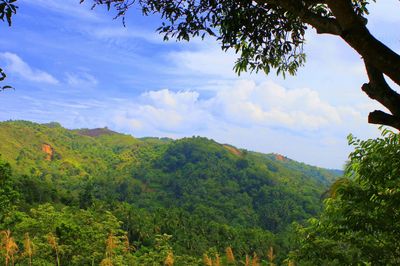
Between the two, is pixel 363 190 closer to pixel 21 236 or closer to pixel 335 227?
pixel 335 227

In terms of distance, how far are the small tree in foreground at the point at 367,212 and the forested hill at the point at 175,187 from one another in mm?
46861

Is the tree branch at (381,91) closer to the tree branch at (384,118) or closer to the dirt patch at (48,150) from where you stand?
the tree branch at (384,118)

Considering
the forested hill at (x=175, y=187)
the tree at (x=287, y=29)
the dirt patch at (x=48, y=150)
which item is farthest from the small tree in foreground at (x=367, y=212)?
the dirt patch at (x=48, y=150)

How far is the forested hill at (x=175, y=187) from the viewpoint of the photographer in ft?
209

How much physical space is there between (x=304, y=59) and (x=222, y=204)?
4112 inches

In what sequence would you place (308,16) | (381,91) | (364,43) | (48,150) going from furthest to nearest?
(48,150)
(308,16)
(381,91)
(364,43)

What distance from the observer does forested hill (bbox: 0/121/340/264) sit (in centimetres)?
6372

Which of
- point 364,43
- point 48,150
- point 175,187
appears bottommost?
point 175,187

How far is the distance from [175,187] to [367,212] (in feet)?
393

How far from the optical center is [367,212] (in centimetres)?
A: 625

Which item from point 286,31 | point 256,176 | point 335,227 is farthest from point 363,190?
point 256,176

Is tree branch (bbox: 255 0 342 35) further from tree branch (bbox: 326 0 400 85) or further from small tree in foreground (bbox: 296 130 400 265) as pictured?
small tree in foreground (bbox: 296 130 400 265)

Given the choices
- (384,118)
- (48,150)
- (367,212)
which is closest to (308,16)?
(384,118)

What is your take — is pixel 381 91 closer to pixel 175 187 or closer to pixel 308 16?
pixel 308 16
